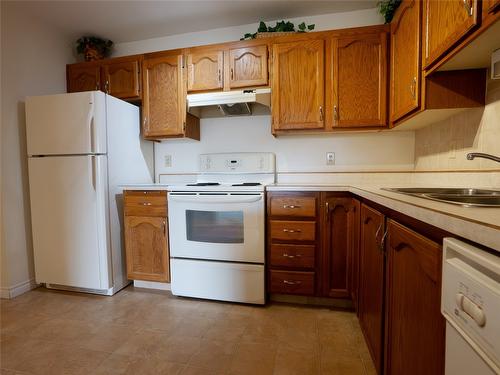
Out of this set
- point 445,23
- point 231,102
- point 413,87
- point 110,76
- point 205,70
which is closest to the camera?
point 445,23

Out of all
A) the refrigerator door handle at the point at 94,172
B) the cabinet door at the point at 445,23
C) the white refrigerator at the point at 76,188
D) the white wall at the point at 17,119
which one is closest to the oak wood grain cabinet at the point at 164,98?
the white refrigerator at the point at 76,188

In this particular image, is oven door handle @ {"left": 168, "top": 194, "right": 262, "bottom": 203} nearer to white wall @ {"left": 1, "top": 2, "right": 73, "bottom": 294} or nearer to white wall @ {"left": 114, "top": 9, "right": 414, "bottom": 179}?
white wall @ {"left": 114, "top": 9, "right": 414, "bottom": 179}

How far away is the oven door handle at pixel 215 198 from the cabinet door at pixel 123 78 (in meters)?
1.12

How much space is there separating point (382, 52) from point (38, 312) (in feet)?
10.5

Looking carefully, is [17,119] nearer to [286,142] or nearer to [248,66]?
[248,66]

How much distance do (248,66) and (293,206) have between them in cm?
122

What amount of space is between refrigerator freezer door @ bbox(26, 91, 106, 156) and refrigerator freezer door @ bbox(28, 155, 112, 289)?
0.29 feet

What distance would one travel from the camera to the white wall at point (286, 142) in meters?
2.12

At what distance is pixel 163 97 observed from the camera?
2.23m

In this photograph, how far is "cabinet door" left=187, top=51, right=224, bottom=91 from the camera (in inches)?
82.4

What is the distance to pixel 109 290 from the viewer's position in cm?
204

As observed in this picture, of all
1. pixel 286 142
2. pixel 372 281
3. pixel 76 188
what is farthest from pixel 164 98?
pixel 372 281

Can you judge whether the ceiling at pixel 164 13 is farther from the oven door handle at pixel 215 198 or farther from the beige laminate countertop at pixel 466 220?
the beige laminate countertop at pixel 466 220

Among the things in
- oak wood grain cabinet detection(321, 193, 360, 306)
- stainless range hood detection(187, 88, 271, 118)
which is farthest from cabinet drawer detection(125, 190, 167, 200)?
oak wood grain cabinet detection(321, 193, 360, 306)
